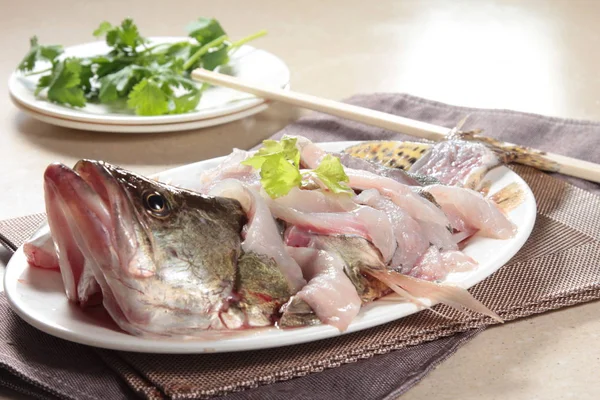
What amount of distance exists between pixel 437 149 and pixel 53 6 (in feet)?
11.7

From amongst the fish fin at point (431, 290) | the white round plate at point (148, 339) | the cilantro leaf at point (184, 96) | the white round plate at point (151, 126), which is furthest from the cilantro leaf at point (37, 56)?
the fish fin at point (431, 290)

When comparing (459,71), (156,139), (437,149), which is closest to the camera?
(437,149)

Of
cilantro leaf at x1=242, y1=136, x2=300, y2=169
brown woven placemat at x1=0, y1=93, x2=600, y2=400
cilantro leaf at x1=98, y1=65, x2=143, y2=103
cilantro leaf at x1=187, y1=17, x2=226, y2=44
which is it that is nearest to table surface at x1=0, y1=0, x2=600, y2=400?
brown woven placemat at x1=0, y1=93, x2=600, y2=400

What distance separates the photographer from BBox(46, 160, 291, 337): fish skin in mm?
1663

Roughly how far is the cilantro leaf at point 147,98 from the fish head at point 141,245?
155 cm

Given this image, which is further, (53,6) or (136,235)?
(53,6)

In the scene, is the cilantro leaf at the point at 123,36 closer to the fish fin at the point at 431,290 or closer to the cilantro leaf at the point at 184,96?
the cilantro leaf at the point at 184,96

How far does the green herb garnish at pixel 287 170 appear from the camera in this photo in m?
1.94

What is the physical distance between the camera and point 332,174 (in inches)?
77.9

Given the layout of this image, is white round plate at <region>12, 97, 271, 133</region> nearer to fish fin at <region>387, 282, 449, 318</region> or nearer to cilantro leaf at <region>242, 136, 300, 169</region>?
cilantro leaf at <region>242, 136, 300, 169</region>

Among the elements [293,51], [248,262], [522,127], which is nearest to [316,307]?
[248,262]

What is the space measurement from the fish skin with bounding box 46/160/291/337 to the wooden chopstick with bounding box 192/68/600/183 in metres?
1.23

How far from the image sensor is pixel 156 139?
3336 millimetres

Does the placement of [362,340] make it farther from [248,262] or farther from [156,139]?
[156,139]
